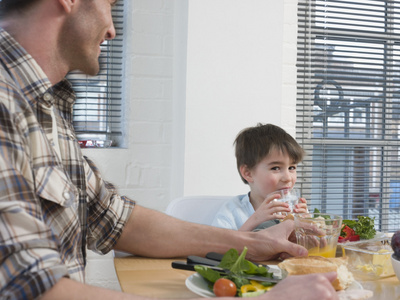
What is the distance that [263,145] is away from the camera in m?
1.88

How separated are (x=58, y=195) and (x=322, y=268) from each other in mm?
465

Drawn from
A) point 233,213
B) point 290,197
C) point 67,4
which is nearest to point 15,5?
point 67,4

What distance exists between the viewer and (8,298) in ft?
2.16

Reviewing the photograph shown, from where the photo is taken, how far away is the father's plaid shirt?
679mm

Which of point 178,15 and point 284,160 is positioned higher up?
point 178,15

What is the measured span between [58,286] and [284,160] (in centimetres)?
128

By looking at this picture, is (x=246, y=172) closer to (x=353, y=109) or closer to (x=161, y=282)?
(x=161, y=282)

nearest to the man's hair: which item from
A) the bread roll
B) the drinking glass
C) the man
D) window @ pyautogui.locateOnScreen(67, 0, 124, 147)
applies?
the man

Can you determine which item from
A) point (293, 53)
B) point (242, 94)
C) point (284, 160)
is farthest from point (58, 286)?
point (293, 53)

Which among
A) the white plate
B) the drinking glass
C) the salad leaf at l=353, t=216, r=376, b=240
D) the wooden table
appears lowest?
the wooden table

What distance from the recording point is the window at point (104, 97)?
7.48ft

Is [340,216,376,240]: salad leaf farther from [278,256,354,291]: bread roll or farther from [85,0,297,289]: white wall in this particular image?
[85,0,297,289]: white wall

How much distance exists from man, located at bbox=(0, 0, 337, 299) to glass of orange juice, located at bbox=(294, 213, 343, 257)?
4 cm

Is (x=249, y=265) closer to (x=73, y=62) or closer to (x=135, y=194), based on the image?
(x=73, y=62)
